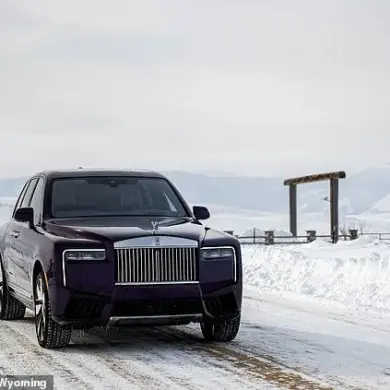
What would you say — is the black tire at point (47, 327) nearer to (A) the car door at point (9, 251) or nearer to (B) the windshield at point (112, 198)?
(B) the windshield at point (112, 198)

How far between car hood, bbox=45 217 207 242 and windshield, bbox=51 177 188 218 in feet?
1.12

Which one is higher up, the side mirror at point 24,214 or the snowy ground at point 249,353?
the side mirror at point 24,214

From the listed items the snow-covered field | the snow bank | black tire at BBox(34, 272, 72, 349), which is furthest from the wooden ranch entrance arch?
black tire at BBox(34, 272, 72, 349)

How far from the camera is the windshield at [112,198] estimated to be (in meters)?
9.07

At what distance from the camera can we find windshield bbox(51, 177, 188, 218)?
29.8ft

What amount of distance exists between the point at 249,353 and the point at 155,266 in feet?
3.90

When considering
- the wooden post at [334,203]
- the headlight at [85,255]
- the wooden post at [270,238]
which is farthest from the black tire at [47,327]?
the wooden post at [270,238]

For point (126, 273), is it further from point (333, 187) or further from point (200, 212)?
point (333, 187)

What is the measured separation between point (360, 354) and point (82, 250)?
2749mm

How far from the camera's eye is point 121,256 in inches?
304

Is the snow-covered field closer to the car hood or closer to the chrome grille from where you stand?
the chrome grille

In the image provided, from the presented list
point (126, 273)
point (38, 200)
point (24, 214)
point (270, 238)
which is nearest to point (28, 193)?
point (38, 200)

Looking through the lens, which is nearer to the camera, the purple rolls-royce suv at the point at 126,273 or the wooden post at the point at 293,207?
the purple rolls-royce suv at the point at 126,273

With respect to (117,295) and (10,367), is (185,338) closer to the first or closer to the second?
(117,295)
